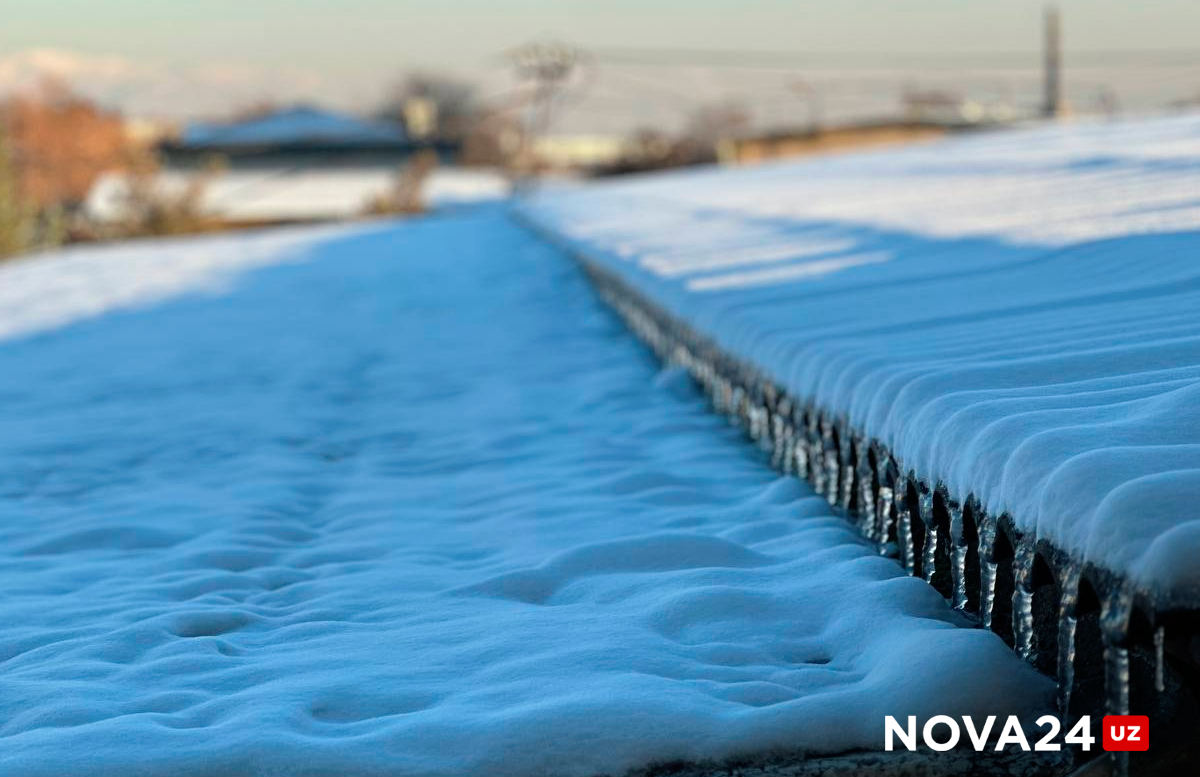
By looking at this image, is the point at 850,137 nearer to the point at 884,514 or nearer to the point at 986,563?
the point at 884,514

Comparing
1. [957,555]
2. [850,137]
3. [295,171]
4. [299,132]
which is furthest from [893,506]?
[299,132]

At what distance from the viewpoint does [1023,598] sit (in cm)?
243

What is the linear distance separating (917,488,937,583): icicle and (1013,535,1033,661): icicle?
40 cm

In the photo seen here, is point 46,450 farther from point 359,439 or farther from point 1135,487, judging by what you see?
point 1135,487

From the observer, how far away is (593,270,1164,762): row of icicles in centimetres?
205

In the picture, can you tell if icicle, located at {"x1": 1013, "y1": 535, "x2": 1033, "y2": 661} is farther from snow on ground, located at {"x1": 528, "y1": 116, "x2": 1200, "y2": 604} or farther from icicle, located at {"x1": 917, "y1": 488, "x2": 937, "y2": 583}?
icicle, located at {"x1": 917, "y1": 488, "x2": 937, "y2": 583}

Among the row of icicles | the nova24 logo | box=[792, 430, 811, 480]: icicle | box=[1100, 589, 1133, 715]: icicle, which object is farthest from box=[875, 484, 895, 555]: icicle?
box=[1100, 589, 1133, 715]: icicle

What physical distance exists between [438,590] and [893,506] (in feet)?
3.64

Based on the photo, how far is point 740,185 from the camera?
14758 millimetres

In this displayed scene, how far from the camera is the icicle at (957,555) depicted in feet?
8.88

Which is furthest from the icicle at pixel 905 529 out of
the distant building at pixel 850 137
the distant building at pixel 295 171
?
the distant building at pixel 850 137

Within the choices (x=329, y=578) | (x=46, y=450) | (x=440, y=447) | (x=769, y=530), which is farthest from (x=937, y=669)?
(x=46, y=450)

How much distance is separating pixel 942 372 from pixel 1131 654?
1025 millimetres

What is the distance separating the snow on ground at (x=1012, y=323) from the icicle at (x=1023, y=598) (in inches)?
2.2
